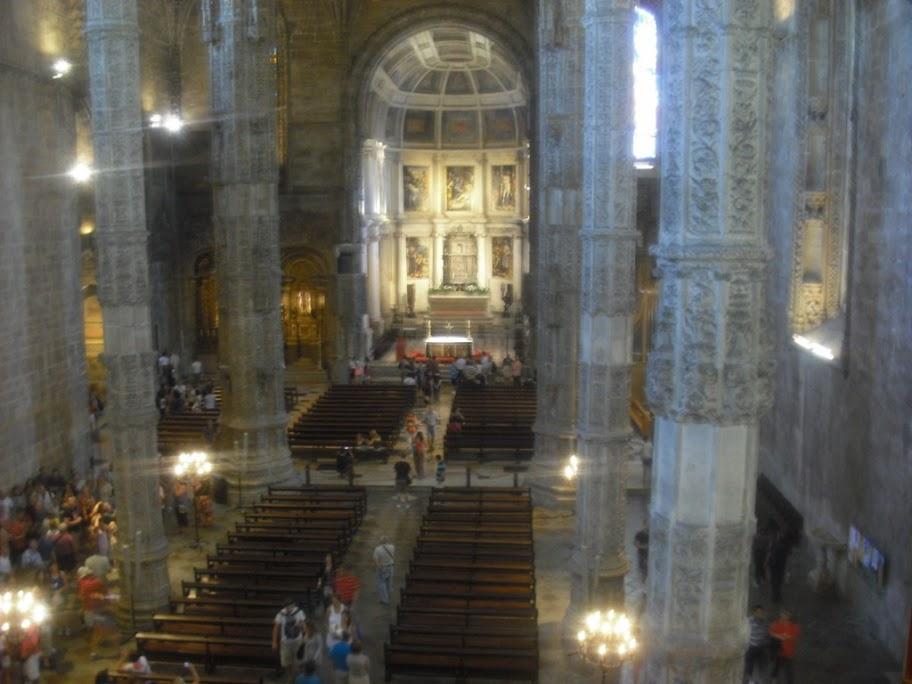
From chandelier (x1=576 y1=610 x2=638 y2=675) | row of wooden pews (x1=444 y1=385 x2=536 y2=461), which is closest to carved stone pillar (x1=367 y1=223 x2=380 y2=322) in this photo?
row of wooden pews (x1=444 y1=385 x2=536 y2=461)

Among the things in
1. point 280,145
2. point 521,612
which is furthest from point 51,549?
point 280,145

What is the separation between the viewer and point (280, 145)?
1363 inches

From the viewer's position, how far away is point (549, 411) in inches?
815

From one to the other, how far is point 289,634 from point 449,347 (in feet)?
79.1

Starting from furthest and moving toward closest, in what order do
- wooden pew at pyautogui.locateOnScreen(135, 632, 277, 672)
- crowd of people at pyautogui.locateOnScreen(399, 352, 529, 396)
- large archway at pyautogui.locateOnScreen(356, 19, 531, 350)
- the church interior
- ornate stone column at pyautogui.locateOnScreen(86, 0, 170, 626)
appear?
large archway at pyautogui.locateOnScreen(356, 19, 531, 350), crowd of people at pyautogui.locateOnScreen(399, 352, 529, 396), ornate stone column at pyautogui.locateOnScreen(86, 0, 170, 626), wooden pew at pyautogui.locateOnScreen(135, 632, 277, 672), the church interior

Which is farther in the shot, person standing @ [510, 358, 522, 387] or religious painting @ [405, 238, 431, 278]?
religious painting @ [405, 238, 431, 278]

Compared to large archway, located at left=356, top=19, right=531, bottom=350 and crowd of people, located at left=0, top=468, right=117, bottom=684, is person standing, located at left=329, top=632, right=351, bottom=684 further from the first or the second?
large archway, located at left=356, top=19, right=531, bottom=350

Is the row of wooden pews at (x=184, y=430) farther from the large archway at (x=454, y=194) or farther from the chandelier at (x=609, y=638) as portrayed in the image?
the large archway at (x=454, y=194)

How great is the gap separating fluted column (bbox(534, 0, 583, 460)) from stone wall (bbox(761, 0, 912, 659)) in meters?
4.06

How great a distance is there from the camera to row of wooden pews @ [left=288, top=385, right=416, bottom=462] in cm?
2452

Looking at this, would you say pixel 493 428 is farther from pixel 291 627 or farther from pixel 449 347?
pixel 291 627

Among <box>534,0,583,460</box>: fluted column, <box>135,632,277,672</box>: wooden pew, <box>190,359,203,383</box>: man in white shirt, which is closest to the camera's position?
A: <box>135,632,277,672</box>: wooden pew

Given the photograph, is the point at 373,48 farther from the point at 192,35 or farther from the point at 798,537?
the point at 798,537

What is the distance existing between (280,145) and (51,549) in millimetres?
21119
